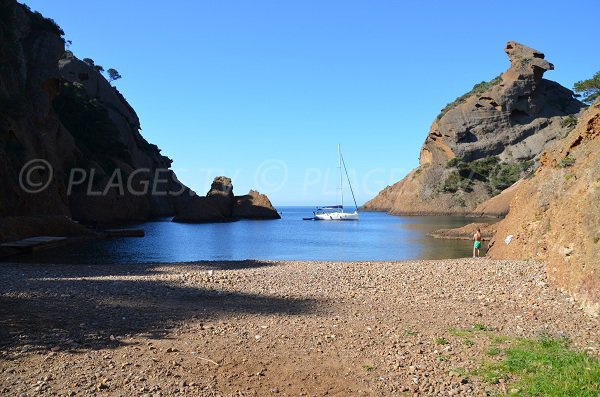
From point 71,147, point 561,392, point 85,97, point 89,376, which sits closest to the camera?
point 561,392

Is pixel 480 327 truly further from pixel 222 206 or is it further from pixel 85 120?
pixel 222 206

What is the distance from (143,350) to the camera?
7.79 metres

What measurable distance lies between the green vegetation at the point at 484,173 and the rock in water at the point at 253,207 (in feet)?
143

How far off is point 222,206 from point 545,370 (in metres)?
87.7

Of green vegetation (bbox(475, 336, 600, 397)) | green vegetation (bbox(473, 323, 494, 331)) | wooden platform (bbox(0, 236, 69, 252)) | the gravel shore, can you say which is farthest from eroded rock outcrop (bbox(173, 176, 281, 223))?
green vegetation (bbox(475, 336, 600, 397))

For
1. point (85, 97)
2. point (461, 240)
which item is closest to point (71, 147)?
point (85, 97)

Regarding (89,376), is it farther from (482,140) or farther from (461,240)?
(482,140)

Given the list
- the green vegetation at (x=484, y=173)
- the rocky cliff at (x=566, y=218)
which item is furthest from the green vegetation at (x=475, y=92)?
the rocky cliff at (x=566, y=218)

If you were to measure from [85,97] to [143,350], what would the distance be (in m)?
73.9

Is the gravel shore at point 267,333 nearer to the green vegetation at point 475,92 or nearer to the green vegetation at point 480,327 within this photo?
the green vegetation at point 480,327

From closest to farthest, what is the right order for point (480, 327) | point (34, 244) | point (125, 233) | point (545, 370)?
point (545, 370) < point (480, 327) < point (34, 244) < point (125, 233)

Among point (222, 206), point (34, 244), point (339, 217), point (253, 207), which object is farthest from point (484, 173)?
point (34, 244)

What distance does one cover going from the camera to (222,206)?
92.5 metres

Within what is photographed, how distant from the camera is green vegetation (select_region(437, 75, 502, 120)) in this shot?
406 ft
